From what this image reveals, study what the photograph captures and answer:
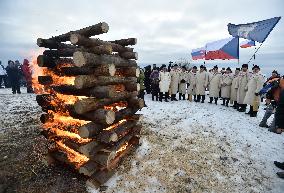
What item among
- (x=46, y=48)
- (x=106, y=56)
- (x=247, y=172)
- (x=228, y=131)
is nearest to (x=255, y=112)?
(x=228, y=131)

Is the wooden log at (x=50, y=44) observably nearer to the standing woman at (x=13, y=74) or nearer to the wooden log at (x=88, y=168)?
the wooden log at (x=88, y=168)

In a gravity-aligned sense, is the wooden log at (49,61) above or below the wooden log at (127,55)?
below

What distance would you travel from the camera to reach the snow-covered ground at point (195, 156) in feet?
19.1

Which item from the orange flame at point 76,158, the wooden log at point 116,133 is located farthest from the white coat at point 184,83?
the orange flame at point 76,158

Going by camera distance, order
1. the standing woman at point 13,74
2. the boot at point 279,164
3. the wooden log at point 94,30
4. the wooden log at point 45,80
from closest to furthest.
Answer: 1. the wooden log at point 94,30
2. the wooden log at point 45,80
3. the boot at point 279,164
4. the standing woman at point 13,74

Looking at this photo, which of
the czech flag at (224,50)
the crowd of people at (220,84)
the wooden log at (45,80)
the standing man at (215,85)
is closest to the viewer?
the wooden log at (45,80)

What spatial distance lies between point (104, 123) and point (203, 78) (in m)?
12.5

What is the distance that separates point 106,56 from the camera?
19.1 ft

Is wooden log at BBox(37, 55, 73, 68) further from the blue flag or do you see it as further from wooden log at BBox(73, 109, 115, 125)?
the blue flag

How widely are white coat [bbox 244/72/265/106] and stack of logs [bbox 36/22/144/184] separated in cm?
902

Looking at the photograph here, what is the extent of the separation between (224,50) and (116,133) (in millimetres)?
14064

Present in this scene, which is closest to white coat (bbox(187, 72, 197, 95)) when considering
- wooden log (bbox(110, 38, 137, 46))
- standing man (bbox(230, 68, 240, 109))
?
standing man (bbox(230, 68, 240, 109))

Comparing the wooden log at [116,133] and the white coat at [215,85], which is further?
the white coat at [215,85]

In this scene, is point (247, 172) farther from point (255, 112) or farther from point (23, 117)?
point (23, 117)
